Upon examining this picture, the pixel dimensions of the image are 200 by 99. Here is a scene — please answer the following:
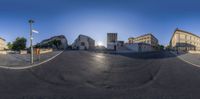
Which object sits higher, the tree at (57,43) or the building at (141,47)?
the tree at (57,43)

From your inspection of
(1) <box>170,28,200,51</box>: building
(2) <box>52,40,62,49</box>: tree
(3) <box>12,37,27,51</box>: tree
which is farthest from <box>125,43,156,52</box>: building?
(3) <box>12,37,27,51</box>: tree

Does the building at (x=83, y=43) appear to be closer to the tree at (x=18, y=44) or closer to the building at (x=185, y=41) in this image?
the tree at (x=18, y=44)

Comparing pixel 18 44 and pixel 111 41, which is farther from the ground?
pixel 111 41

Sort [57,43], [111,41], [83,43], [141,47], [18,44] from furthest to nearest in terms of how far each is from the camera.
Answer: [18,44], [57,43], [83,43], [111,41], [141,47]

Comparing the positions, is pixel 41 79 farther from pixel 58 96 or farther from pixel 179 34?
pixel 179 34

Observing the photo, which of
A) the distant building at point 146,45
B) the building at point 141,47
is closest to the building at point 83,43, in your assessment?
the building at point 141,47

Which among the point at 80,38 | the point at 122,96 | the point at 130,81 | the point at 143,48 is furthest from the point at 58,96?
the point at 80,38

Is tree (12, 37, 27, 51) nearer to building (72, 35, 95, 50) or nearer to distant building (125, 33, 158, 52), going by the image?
building (72, 35, 95, 50)

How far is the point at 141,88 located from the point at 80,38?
7816 centimetres

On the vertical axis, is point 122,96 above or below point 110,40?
below

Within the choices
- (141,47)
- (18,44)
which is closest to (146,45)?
(141,47)

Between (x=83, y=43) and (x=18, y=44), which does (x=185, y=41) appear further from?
(x=18, y=44)

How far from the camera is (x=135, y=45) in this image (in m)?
76.8

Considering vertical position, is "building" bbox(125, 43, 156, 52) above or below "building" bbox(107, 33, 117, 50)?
below
